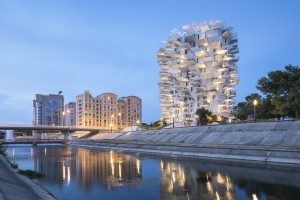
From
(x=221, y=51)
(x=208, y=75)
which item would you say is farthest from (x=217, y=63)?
(x=208, y=75)

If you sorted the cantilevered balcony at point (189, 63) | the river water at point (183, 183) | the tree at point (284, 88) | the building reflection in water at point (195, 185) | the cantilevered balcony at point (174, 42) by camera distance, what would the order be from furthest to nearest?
the cantilevered balcony at point (174, 42), the cantilevered balcony at point (189, 63), the tree at point (284, 88), the river water at point (183, 183), the building reflection in water at point (195, 185)

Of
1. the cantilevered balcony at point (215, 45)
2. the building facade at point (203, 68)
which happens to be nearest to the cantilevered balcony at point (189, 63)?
the building facade at point (203, 68)

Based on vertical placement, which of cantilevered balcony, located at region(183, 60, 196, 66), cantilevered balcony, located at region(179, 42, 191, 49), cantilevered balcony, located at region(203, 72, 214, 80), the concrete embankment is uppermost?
cantilevered balcony, located at region(179, 42, 191, 49)

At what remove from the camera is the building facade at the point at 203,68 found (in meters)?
114

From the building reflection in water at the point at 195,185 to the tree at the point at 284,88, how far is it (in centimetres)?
2833

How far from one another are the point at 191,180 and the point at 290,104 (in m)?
32.2

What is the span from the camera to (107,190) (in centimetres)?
2409

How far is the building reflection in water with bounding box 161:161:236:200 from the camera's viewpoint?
21266mm

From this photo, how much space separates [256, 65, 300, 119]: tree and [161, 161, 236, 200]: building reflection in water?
28.3m

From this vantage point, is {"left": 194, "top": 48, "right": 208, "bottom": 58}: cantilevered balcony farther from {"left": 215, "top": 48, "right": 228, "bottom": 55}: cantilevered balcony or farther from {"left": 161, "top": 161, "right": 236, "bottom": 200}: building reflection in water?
{"left": 161, "top": 161, "right": 236, "bottom": 200}: building reflection in water

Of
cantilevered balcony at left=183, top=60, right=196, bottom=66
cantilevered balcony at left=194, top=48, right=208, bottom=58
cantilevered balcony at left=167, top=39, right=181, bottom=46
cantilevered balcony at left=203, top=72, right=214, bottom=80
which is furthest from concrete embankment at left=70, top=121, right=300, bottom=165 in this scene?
cantilevered balcony at left=167, top=39, right=181, bottom=46

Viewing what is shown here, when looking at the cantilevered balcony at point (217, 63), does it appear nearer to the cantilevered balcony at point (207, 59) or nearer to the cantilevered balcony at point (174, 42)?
the cantilevered balcony at point (207, 59)

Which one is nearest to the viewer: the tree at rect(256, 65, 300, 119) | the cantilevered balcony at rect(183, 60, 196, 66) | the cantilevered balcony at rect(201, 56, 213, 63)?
the tree at rect(256, 65, 300, 119)

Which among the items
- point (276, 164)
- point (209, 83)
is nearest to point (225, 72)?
point (209, 83)
